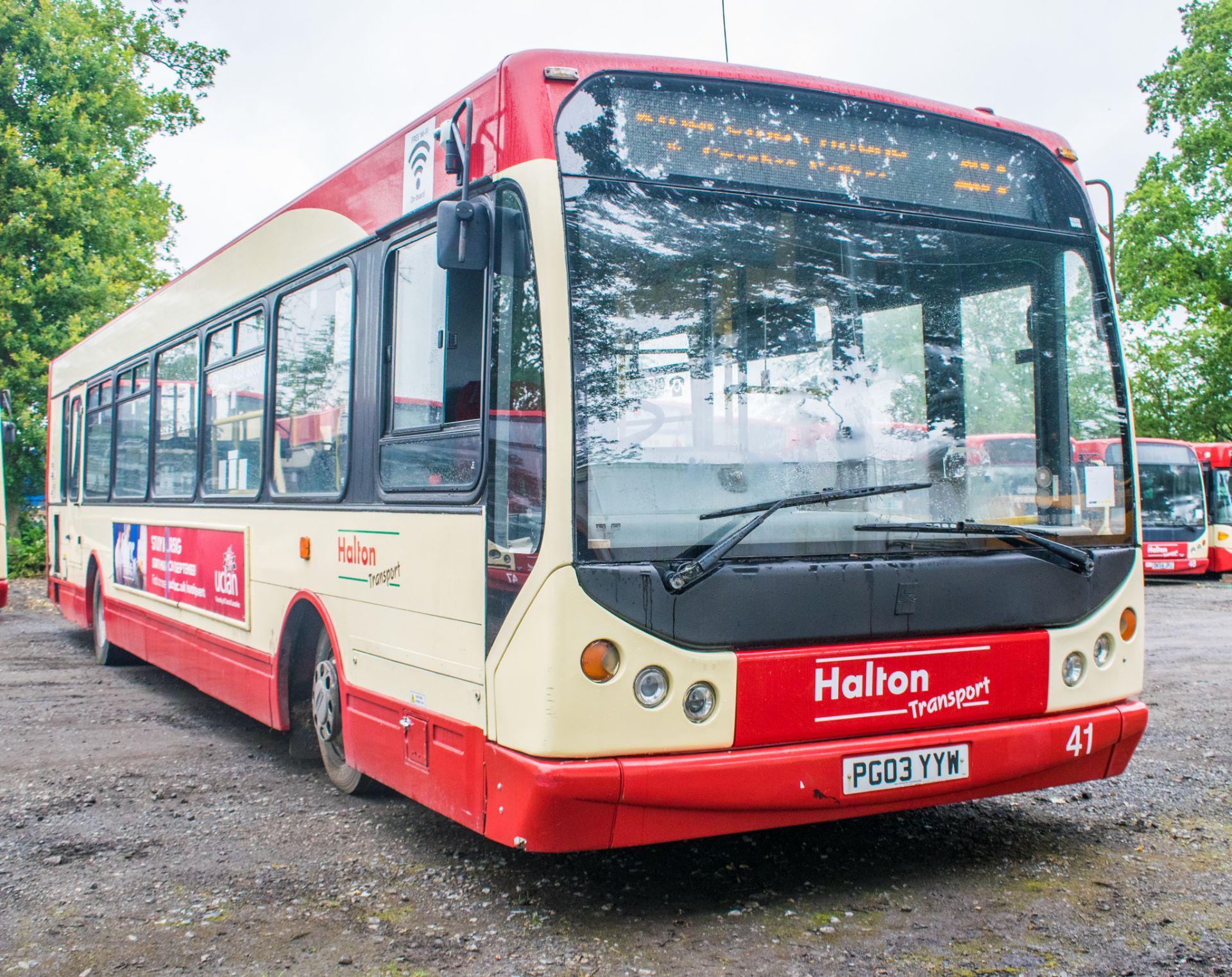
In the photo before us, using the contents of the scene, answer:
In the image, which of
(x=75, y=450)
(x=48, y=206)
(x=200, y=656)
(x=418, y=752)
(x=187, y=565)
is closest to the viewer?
(x=418, y=752)

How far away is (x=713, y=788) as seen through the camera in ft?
13.1

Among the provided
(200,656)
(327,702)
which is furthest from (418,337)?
(200,656)

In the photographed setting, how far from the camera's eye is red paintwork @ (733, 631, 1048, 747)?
4102 mm


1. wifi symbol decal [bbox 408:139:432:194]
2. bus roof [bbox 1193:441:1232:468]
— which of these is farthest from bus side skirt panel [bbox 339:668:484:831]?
bus roof [bbox 1193:441:1232:468]

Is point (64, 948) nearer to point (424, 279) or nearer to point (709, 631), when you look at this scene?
point (709, 631)

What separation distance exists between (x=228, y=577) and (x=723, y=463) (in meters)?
3.95

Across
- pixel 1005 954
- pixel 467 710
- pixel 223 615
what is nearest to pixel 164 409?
pixel 223 615

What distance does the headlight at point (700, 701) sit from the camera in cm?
400

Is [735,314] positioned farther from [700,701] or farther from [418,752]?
[418,752]

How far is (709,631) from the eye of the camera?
4023mm

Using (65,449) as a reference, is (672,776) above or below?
below

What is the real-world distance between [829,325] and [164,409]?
5791mm

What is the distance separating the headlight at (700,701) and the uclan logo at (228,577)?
377 cm

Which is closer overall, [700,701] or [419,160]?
[700,701]
